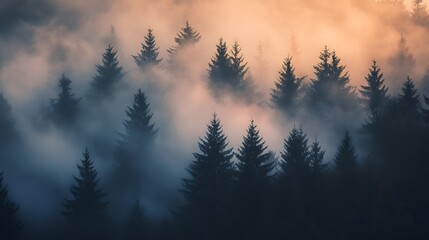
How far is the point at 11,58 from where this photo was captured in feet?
398

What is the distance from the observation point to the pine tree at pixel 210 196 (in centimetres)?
4453

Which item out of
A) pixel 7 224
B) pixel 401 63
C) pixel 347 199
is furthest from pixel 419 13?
pixel 7 224

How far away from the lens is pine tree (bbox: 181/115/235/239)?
44531mm

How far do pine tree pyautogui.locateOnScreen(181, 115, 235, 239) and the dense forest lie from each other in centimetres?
9

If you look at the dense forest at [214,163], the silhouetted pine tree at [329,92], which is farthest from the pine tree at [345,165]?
the silhouetted pine tree at [329,92]

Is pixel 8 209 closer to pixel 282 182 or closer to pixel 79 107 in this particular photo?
pixel 282 182

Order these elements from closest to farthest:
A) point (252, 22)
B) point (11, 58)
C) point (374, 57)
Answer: point (374, 57), point (11, 58), point (252, 22)

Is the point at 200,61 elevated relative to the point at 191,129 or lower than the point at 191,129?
elevated

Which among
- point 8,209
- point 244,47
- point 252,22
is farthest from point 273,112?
point 252,22

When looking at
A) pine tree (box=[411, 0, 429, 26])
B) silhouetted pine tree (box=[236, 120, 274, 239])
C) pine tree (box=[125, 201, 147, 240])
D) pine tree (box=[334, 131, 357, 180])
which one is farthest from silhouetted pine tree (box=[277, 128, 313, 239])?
pine tree (box=[411, 0, 429, 26])

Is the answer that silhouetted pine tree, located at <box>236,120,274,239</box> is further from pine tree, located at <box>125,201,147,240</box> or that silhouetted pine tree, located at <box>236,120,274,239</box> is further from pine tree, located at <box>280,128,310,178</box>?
pine tree, located at <box>125,201,147,240</box>

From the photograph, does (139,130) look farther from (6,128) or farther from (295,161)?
(6,128)

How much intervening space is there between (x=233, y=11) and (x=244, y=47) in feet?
167

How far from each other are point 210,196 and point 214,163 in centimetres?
309
